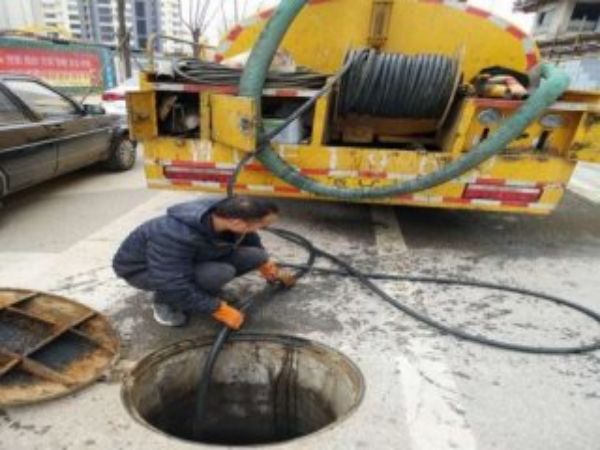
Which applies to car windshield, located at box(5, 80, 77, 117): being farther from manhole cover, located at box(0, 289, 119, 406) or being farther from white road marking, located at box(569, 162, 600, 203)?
white road marking, located at box(569, 162, 600, 203)

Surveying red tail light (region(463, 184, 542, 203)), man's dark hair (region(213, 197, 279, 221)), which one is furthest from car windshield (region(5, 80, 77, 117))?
red tail light (region(463, 184, 542, 203))

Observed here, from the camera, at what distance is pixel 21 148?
4703 mm

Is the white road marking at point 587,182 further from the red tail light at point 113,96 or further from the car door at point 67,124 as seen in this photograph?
the red tail light at point 113,96

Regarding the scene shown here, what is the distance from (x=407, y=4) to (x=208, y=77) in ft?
6.11

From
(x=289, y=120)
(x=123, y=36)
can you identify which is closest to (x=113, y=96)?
(x=123, y=36)

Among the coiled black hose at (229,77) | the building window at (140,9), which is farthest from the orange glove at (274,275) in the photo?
the building window at (140,9)

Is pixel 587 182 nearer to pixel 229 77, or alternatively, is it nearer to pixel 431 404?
pixel 229 77

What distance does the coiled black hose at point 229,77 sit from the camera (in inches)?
152

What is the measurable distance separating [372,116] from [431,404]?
8.83 feet

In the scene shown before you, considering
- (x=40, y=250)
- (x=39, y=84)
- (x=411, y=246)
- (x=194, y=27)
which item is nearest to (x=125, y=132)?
(x=39, y=84)

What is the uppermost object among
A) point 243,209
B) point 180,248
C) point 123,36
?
point 123,36

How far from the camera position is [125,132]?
6.79 meters

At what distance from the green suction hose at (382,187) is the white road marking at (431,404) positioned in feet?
4.43

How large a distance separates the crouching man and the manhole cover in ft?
1.20
